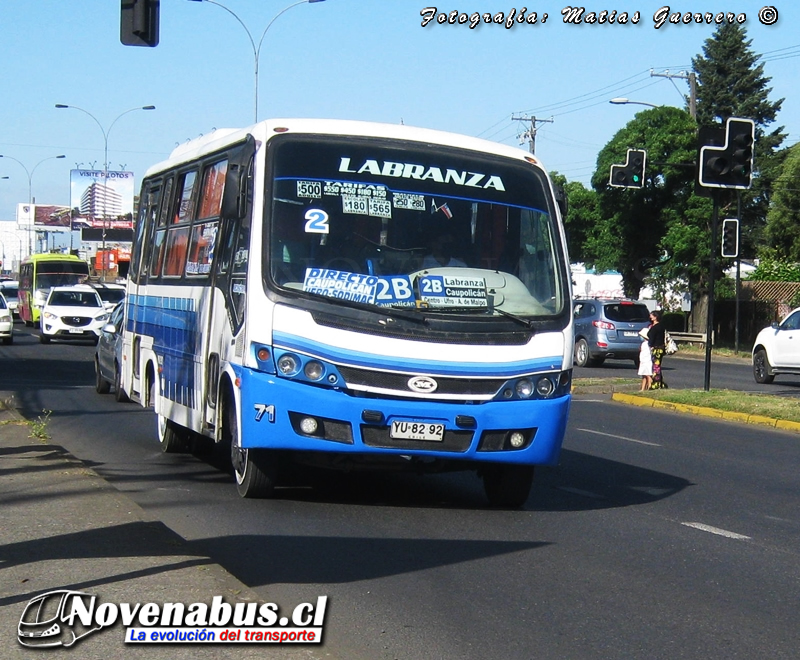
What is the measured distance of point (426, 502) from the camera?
9992mm

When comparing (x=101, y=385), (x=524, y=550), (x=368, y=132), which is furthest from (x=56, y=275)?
(x=524, y=550)

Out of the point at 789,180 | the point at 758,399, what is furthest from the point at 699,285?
the point at 758,399

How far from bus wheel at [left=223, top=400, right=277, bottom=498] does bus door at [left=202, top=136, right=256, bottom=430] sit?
0.34 meters

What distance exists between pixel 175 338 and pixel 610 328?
21847mm

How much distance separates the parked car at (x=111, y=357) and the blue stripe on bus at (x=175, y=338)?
214 inches

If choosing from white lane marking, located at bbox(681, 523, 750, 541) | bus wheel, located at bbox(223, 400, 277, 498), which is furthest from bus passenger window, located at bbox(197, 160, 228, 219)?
white lane marking, located at bbox(681, 523, 750, 541)

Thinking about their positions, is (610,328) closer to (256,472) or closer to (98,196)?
(256,472)

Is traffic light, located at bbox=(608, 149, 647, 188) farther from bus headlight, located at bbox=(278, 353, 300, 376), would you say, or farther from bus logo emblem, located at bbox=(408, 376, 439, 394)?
bus headlight, located at bbox=(278, 353, 300, 376)

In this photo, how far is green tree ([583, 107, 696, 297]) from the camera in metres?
47.8

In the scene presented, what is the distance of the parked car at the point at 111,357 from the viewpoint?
18516 mm

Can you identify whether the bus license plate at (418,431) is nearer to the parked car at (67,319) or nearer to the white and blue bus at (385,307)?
the white and blue bus at (385,307)

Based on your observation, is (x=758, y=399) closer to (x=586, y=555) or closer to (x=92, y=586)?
(x=586, y=555)

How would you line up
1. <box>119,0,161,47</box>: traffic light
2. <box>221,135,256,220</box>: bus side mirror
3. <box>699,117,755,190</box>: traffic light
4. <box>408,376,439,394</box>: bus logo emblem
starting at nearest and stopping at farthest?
<box>408,376,439,394</box>: bus logo emblem → <box>221,135,256,220</box>: bus side mirror → <box>119,0,161,47</box>: traffic light → <box>699,117,755,190</box>: traffic light

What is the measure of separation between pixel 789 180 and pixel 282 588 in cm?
6028
